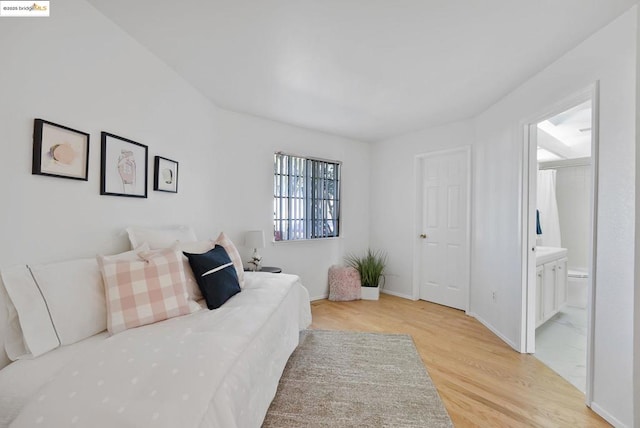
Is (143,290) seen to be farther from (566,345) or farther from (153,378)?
(566,345)

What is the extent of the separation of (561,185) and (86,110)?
241 inches

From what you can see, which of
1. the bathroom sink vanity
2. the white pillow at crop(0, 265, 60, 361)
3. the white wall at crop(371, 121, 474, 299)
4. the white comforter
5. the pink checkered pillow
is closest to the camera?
the white comforter

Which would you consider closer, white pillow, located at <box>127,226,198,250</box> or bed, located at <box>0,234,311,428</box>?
bed, located at <box>0,234,311,428</box>

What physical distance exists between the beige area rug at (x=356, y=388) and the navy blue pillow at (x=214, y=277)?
75cm

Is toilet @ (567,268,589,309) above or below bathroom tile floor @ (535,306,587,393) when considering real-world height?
above

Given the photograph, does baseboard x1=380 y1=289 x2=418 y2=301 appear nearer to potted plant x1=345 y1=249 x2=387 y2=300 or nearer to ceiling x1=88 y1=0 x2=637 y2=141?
potted plant x1=345 y1=249 x2=387 y2=300

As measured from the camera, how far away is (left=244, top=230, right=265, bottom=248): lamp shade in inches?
125

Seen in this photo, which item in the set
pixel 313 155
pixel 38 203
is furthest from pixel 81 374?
pixel 313 155

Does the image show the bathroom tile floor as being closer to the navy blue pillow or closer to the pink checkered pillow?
the navy blue pillow

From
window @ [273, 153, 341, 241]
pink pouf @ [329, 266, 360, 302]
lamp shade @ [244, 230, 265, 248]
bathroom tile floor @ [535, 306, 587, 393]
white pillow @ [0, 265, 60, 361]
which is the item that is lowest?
bathroom tile floor @ [535, 306, 587, 393]

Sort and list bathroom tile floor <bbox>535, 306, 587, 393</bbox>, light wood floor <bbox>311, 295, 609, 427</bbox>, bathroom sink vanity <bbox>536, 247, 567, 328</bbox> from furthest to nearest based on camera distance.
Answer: bathroom sink vanity <bbox>536, 247, 567, 328</bbox> < bathroom tile floor <bbox>535, 306, 587, 393</bbox> < light wood floor <bbox>311, 295, 609, 427</bbox>

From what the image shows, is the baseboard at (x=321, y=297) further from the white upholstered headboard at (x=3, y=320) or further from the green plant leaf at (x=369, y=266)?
the white upholstered headboard at (x=3, y=320)

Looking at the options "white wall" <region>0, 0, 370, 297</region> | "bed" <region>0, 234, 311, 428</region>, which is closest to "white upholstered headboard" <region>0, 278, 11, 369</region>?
"bed" <region>0, 234, 311, 428</region>

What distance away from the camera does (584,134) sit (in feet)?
13.1
